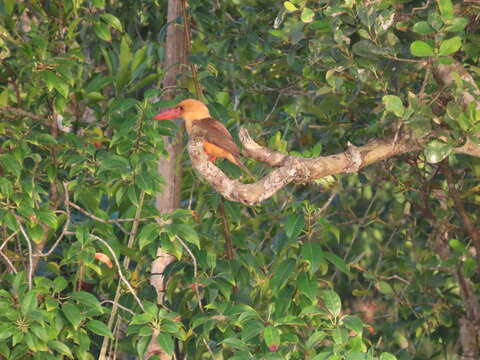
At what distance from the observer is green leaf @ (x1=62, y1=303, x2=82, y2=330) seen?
2.88 meters

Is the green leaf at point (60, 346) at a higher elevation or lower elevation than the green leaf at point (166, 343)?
lower

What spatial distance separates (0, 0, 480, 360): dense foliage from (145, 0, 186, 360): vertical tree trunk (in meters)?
0.07

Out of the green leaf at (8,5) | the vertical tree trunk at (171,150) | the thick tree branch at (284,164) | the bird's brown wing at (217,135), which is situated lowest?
the vertical tree trunk at (171,150)

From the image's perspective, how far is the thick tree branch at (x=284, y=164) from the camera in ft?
8.32

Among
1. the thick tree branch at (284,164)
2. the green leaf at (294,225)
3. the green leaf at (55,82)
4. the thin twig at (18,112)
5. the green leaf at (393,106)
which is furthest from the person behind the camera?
A: the thin twig at (18,112)

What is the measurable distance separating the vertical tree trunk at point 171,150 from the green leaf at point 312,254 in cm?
86

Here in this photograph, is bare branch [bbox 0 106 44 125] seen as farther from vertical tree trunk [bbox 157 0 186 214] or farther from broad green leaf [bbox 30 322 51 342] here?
broad green leaf [bbox 30 322 51 342]

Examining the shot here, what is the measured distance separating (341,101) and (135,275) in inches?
44.2

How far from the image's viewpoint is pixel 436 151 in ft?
8.66

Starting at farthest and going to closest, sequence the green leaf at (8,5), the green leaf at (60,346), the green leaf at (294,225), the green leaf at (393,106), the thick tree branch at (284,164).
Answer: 1. the green leaf at (8,5)
2. the green leaf at (294,225)
3. the green leaf at (60,346)
4. the green leaf at (393,106)
5. the thick tree branch at (284,164)

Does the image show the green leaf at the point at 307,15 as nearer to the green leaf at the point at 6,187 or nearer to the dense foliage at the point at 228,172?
the dense foliage at the point at 228,172

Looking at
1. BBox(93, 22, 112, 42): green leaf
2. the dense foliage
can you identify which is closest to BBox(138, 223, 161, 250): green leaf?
the dense foliage

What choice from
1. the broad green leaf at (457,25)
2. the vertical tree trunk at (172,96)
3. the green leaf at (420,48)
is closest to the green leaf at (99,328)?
the vertical tree trunk at (172,96)

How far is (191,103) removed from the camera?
3.30m
